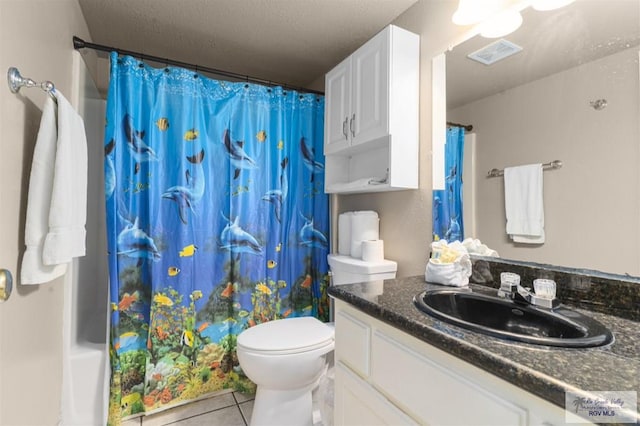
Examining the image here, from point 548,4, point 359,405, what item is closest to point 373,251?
point 359,405

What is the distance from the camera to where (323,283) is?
7.35 feet

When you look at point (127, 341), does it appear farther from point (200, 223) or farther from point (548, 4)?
point (548, 4)

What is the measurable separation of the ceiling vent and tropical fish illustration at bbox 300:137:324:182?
1.16 meters

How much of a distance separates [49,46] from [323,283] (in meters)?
1.95

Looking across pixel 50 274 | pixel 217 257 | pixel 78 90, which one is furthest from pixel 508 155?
pixel 78 90

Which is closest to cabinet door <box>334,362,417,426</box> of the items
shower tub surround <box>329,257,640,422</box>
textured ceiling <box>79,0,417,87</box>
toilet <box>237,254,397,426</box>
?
shower tub surround <box>329,257,640,422</box>

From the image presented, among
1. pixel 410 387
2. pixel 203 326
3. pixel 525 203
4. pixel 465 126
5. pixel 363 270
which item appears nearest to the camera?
pixel 410 387

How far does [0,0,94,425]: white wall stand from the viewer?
35.9 inches

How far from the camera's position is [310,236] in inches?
86.1

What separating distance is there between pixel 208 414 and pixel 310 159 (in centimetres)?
173

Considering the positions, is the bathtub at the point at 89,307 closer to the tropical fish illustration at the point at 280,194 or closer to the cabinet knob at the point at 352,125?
the tropical fish illustration at the point at 280,194

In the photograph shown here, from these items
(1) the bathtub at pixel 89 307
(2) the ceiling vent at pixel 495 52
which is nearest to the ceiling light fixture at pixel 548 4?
(2) the ceiling vent at pixel 495 52

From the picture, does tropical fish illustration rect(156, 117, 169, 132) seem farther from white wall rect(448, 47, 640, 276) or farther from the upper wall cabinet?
white wall rect(448, 47, 640, 276)

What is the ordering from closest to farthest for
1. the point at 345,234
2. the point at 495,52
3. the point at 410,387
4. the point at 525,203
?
the point at 410,387, the point at 525,203, the point at 495,52, the point at 345,234
